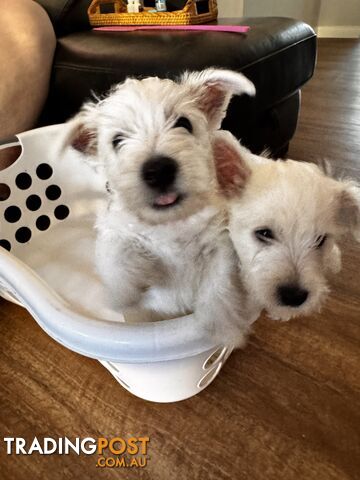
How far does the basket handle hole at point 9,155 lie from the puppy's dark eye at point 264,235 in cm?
92

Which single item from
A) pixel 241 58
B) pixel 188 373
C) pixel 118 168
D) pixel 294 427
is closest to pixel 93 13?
pixel 241 58

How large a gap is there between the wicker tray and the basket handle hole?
30.2 inches

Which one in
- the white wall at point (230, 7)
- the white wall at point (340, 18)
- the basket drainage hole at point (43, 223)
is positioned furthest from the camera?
the white wall at point (340, 18)

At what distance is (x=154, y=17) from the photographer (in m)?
1.68

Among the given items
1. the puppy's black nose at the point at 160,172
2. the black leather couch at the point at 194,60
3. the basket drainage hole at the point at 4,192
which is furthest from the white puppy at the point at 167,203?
the basket drainage hole at the point at 4,192

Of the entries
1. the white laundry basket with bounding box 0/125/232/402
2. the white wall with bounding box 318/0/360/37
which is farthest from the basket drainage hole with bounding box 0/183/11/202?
the white wall with bounding box 318/0/360/37

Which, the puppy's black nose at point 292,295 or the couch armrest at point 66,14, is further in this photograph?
the couch armrest at point 66,14

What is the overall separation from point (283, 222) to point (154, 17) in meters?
1.32

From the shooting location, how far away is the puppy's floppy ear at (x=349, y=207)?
76 centimetres

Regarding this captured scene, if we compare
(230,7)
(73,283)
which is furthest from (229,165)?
(230,7)

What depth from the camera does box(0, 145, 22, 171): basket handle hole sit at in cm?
131

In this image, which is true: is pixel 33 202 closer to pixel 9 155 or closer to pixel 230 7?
pixel 9 155

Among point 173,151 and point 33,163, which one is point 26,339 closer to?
point 33,163

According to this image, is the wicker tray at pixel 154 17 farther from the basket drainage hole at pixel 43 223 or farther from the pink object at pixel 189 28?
the basket drainage hole at pixel 43 223
